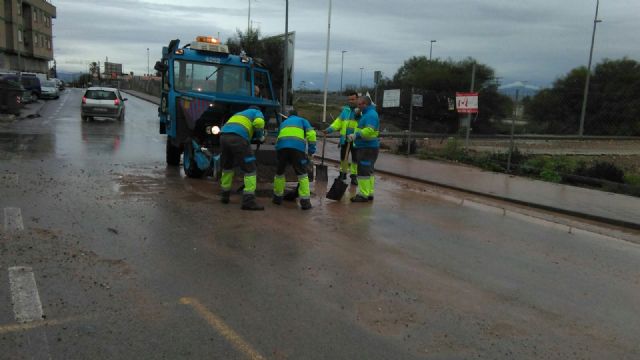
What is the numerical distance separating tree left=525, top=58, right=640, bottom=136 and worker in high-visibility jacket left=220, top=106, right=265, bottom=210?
18620mm

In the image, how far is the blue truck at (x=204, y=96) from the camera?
10.2 meters

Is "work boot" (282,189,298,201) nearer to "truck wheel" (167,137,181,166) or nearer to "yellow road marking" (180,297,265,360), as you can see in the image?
"truck wheel" (167,137,181,166)

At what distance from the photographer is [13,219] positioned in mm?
6707

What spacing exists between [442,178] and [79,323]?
32.8 ft

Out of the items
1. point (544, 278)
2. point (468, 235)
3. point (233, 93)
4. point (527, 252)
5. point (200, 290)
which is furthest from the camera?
point (233, 93)

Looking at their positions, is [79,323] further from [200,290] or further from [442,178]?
[442,178]

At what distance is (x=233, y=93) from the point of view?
37.3 feet

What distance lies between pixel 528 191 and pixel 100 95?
20.3m

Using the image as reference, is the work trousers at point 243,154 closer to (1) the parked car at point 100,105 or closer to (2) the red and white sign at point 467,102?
(2) the red and white sign at point 467,102

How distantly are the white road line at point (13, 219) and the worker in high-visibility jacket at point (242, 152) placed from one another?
9.15ft

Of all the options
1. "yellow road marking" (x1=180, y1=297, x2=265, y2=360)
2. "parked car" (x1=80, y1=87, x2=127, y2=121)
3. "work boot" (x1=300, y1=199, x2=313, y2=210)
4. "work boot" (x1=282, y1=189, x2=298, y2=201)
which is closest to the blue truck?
"work boot" (x1=282, y1=189, x2=298, y2=201)

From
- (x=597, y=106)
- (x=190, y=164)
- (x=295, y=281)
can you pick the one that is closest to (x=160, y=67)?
(x=190, y=164)

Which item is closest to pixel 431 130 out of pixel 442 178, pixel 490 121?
pixel 490 121

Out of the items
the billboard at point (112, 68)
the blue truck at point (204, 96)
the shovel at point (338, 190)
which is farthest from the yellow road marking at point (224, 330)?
the billboard at point (112, 68)
